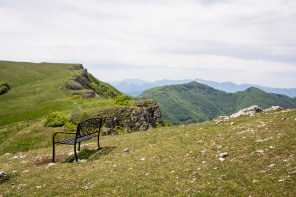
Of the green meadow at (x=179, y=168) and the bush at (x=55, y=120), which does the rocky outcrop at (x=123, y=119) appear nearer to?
the bush at (x=55, y=120)

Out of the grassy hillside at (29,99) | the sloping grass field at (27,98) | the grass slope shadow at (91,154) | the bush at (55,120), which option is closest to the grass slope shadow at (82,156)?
the grass slope shadow at (91,154)

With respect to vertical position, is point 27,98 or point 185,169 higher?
point 185,169

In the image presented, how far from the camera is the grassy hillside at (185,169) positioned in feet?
28.3

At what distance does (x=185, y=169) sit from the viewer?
1127 centimetres

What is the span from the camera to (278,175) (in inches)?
332

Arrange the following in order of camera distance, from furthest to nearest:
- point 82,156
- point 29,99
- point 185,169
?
point 29,99 < point 82,156 < point 185,169

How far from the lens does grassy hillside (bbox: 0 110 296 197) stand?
28.3 ft

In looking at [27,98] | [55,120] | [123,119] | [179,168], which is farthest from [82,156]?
[27,98]

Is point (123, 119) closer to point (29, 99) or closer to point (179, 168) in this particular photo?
point (179, 168)

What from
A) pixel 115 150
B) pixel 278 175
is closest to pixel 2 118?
pixel 115 150

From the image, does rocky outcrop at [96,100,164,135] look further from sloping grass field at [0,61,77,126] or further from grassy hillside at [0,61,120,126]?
sloping grass field at [0,61,77,126]

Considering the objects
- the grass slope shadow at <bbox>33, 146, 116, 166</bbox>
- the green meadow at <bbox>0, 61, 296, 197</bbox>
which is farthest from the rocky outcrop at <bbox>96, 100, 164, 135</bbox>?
the green meadow at <bbox>0, 61, 296, 197</bbox>

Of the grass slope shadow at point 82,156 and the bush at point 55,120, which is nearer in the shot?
the grass slope shadow at point 82,156

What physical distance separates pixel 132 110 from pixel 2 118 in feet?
157
